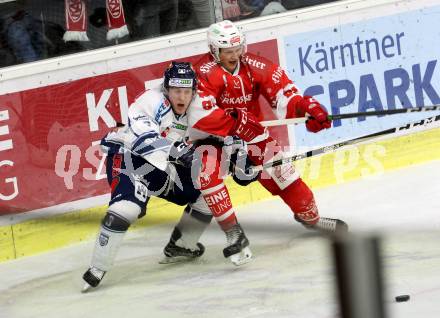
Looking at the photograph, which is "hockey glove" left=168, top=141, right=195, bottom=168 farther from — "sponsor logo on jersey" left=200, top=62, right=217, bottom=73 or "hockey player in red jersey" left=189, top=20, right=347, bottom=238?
"sponsor logo on jersey" left=200, top=62, right=217, bottom=73

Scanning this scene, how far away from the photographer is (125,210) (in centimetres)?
470

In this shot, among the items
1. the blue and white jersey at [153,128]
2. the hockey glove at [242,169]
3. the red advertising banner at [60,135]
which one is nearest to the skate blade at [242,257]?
the hockey glove at [242,169]

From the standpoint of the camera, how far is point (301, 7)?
630 centimetres

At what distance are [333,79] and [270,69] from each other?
1.24 meters

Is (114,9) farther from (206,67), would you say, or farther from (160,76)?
(206,67)

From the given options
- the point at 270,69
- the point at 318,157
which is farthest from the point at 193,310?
the point at 318,157

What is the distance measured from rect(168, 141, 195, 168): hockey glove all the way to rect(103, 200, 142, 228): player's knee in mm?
299

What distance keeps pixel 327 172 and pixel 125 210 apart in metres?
1.90

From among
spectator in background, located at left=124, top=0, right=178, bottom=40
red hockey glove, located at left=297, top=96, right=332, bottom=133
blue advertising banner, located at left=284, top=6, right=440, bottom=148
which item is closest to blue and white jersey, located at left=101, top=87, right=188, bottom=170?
red hockey glove, located at left=297, top=96, right=332, bottom=133

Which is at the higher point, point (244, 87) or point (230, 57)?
point (230, 57)

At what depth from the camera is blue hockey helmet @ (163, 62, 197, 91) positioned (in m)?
4.73

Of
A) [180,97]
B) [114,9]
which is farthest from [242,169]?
[114,9]

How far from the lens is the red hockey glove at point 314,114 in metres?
Answer: 5.04

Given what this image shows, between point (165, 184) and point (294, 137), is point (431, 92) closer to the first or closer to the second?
point (294, 137)
